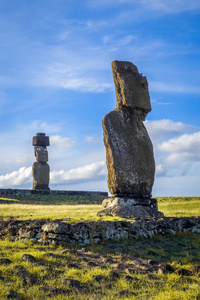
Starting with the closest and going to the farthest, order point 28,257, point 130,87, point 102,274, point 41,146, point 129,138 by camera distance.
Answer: point 102,274
point 28,257
point 129,138
point 130,87
point 41,146

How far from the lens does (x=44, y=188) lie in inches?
1599

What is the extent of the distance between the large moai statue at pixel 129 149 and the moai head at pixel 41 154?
25253 millimetres

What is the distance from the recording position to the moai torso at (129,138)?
51.1 ft

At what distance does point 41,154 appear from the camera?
40.6 metres

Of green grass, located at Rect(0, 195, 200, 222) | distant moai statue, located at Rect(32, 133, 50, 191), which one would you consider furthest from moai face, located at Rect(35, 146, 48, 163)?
green grass, located at Rect(0, 195, 200, 222)

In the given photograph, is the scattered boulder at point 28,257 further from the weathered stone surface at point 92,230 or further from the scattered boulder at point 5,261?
the weathered stone surface at point 92,230

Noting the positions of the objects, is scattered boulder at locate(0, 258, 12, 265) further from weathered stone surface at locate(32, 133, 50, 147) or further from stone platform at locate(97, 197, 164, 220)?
weathered stone surface at locate(32, 133, 50, 147)

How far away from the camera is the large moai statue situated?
15477 millimetres

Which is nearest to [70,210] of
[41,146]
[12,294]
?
[12,294]

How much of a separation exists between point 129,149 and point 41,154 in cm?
2621

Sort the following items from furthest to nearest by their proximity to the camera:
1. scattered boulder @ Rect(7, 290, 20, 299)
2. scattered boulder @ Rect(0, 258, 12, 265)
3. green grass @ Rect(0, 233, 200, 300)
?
scattered boulder @ Rect(0, 258, 12, 265)
green grass @ Rect(0, 233, 200, 300)
scattered boulder @ Rect(7, 290, 20, 299)

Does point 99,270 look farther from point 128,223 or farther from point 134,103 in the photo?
point 134,103

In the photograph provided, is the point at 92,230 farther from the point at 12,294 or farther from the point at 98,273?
the point at 12,294

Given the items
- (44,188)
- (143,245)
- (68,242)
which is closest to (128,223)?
(143,245)
